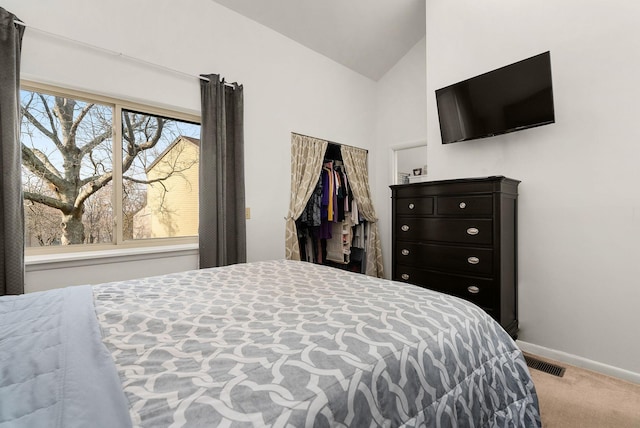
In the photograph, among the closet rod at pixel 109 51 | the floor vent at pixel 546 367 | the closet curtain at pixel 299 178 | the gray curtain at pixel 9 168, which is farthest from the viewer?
the closet curtain at pixel 299 178

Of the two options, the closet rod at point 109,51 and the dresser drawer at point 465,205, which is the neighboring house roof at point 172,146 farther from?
the dresser drawer at point 465,205

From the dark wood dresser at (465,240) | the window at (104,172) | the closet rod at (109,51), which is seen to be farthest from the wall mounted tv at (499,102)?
the window at (104,172)

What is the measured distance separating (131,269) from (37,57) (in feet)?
4.82

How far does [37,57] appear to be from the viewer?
1.81 m

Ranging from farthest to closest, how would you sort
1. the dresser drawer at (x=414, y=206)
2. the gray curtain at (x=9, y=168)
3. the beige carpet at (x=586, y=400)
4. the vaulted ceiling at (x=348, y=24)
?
the vaulted ceiling at (x=348, y=24) → the dresser drawer at (x=414, y=206) → the gray curtain at (x=9, y=168) → the beige carpet at (x=586, y=400)

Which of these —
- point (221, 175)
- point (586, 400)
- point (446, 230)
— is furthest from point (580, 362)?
point (221, 175)

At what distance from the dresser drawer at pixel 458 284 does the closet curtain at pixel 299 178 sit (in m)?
1.14

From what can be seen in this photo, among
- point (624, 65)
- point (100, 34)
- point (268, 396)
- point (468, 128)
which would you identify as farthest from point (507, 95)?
point (100, 34)

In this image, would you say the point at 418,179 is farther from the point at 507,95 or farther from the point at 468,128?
the point at 507,95

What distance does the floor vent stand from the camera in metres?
1.88

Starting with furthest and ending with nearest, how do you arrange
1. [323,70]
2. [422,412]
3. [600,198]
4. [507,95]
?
[323,70] < [507,95] < [600,198] < [422,412]

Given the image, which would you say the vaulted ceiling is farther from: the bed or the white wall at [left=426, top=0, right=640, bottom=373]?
the bed

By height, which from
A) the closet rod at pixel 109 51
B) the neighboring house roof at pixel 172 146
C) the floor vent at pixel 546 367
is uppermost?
the closet rod at pixel 109 51

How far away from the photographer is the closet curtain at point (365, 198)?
371 centimetres
